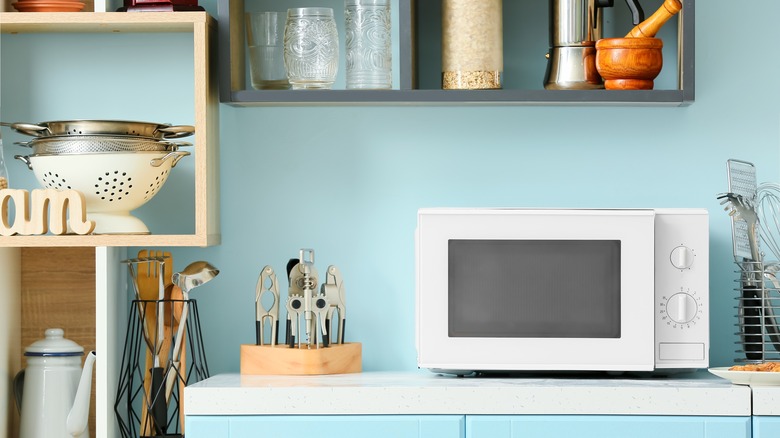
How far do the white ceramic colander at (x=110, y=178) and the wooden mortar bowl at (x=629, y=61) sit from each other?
30.6 inches

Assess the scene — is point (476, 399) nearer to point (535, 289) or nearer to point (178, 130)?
point (535, 289)

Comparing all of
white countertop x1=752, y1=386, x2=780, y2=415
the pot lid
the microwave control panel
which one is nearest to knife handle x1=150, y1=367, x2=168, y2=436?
the pot lid

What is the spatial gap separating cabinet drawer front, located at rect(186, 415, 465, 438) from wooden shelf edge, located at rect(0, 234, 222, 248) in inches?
13.0

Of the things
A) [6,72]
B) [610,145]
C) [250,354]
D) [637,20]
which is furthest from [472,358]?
[6,72]

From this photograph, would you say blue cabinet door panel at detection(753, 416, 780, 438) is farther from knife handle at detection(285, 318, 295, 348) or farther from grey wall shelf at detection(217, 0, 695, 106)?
knife handle at detection(285, 318, 295, 348)

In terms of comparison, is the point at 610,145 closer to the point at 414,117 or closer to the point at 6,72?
the point at 414,117

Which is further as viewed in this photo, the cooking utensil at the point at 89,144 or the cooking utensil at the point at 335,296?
the cooking utensil at the point at 335,296

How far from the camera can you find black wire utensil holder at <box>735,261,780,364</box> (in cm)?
181

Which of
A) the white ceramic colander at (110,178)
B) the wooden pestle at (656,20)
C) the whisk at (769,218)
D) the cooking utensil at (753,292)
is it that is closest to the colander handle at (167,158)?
the white ceramic colander at (110,178)

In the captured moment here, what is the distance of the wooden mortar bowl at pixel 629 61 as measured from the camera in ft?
6.00

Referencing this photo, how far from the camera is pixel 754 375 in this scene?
1660 millimetres

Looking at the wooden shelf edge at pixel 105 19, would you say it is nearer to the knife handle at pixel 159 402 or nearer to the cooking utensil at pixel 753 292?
the knife handle at pixel 159 402

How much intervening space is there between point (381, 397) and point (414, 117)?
Answer: 623 millimetres

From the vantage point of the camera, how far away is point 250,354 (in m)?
1.89
